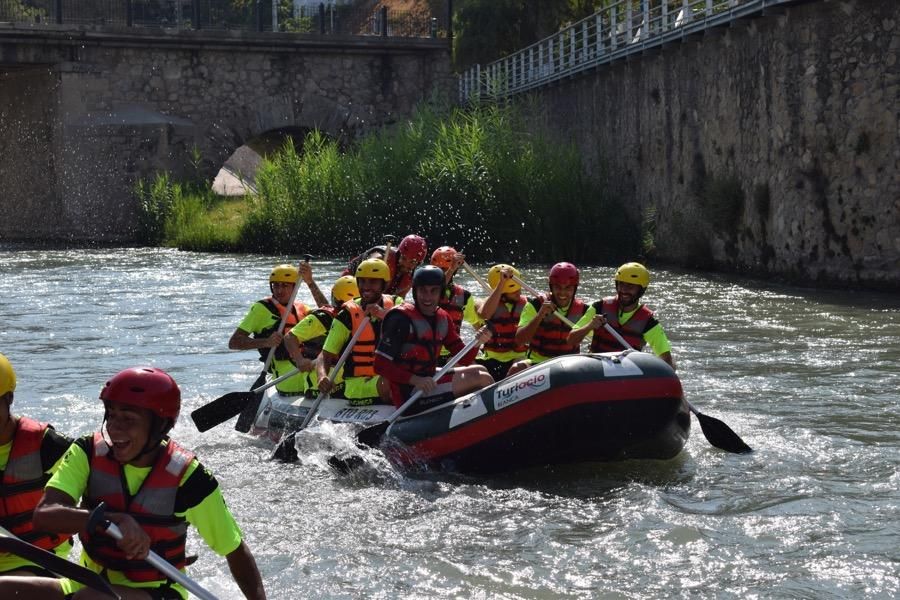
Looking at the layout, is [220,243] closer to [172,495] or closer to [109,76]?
[109,76]

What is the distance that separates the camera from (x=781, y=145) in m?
17.2

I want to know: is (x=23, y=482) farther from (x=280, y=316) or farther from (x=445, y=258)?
(x=445, y=258)

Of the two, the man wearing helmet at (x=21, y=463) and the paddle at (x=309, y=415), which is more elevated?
the man wearing helmet at (x=21, y=463)

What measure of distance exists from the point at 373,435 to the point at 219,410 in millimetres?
1445

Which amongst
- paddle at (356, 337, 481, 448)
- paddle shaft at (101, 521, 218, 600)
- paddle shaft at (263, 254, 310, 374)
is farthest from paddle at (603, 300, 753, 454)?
paddle shaft at (101, 521, 218, 600)

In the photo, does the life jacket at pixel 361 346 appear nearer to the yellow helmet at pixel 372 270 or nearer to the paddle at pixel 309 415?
the paddle at pixel 309 415

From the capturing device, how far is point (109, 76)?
101ft

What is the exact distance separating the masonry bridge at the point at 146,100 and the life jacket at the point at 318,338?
21736mm

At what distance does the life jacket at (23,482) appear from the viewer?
447 centimetres

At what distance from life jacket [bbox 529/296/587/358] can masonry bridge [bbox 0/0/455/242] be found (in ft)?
72.8

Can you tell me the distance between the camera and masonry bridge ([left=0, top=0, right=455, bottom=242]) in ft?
99.8

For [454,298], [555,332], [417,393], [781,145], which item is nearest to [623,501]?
[417,393]

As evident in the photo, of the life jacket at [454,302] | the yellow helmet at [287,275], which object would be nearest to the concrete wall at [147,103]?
the yellow helmet at [287,275]

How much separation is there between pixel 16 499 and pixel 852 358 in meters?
8.80
